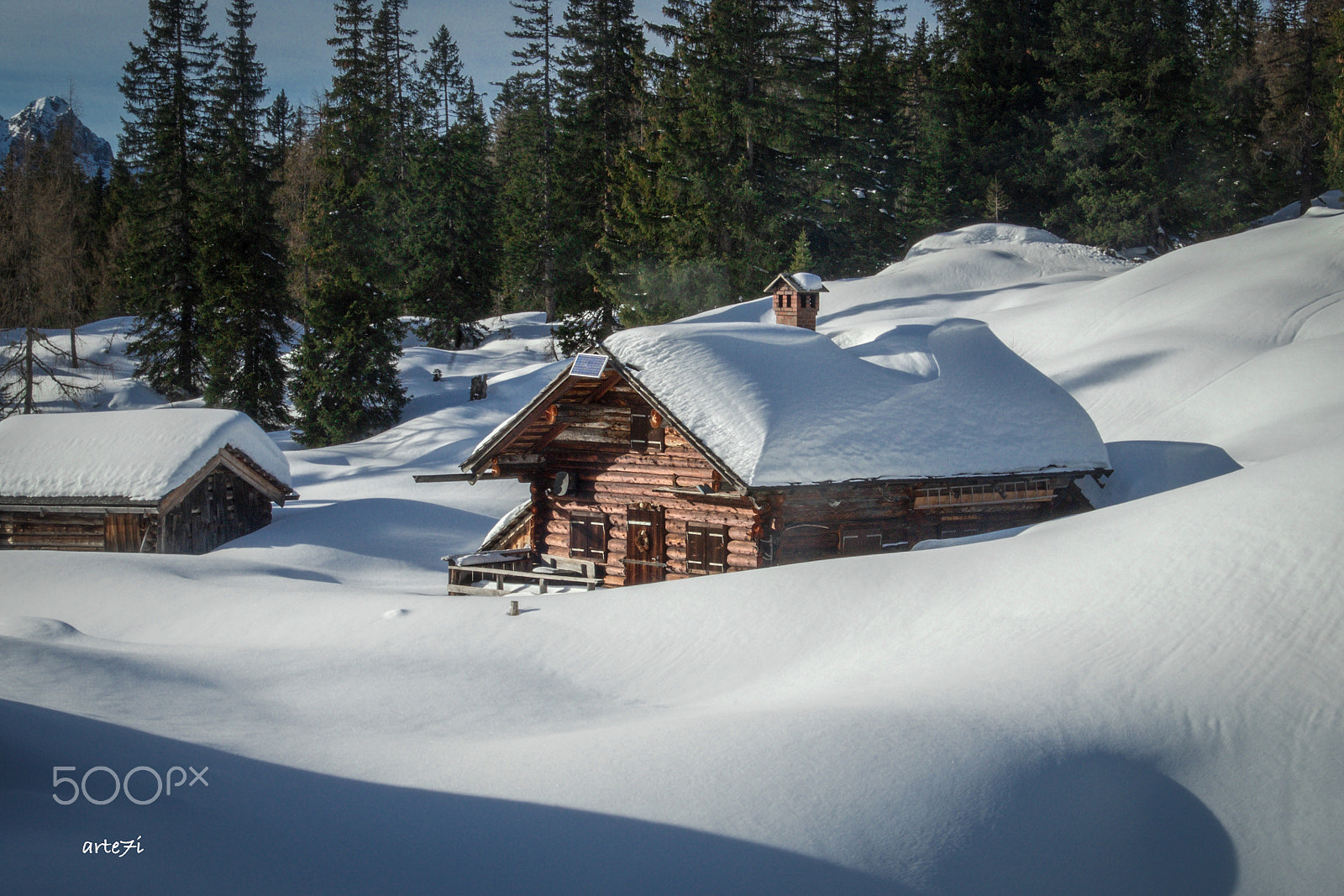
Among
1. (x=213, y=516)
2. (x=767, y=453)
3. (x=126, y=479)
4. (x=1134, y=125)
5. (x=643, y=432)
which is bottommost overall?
(x=213, y=516)

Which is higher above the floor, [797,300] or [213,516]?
[797,300]

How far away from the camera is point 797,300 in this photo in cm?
2166

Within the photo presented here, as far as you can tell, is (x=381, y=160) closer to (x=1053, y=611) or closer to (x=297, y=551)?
(x=297, y=551)

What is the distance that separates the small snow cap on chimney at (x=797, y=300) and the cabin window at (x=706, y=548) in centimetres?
751

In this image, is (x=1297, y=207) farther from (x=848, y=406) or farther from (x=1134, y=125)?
(x=848, y=406)

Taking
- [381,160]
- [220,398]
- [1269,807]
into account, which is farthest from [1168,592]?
[381,160]

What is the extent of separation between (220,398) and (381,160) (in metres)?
19.0

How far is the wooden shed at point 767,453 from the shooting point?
Result: 48.7ft

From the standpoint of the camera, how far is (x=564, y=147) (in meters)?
46.0

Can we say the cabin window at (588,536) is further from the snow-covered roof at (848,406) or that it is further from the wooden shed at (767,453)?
the snow-covered roof at (848,406)

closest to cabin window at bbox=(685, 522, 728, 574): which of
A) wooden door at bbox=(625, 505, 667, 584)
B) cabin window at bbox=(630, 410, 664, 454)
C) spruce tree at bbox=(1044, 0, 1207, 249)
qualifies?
wooden door at bbox=(625, 505, 667, 584)

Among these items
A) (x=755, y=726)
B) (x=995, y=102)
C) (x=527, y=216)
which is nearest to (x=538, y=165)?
(x=527, y=216)

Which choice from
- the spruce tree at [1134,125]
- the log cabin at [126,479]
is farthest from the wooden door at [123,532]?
the spruce tree at [1134,125]

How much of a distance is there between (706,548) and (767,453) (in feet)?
8.29
